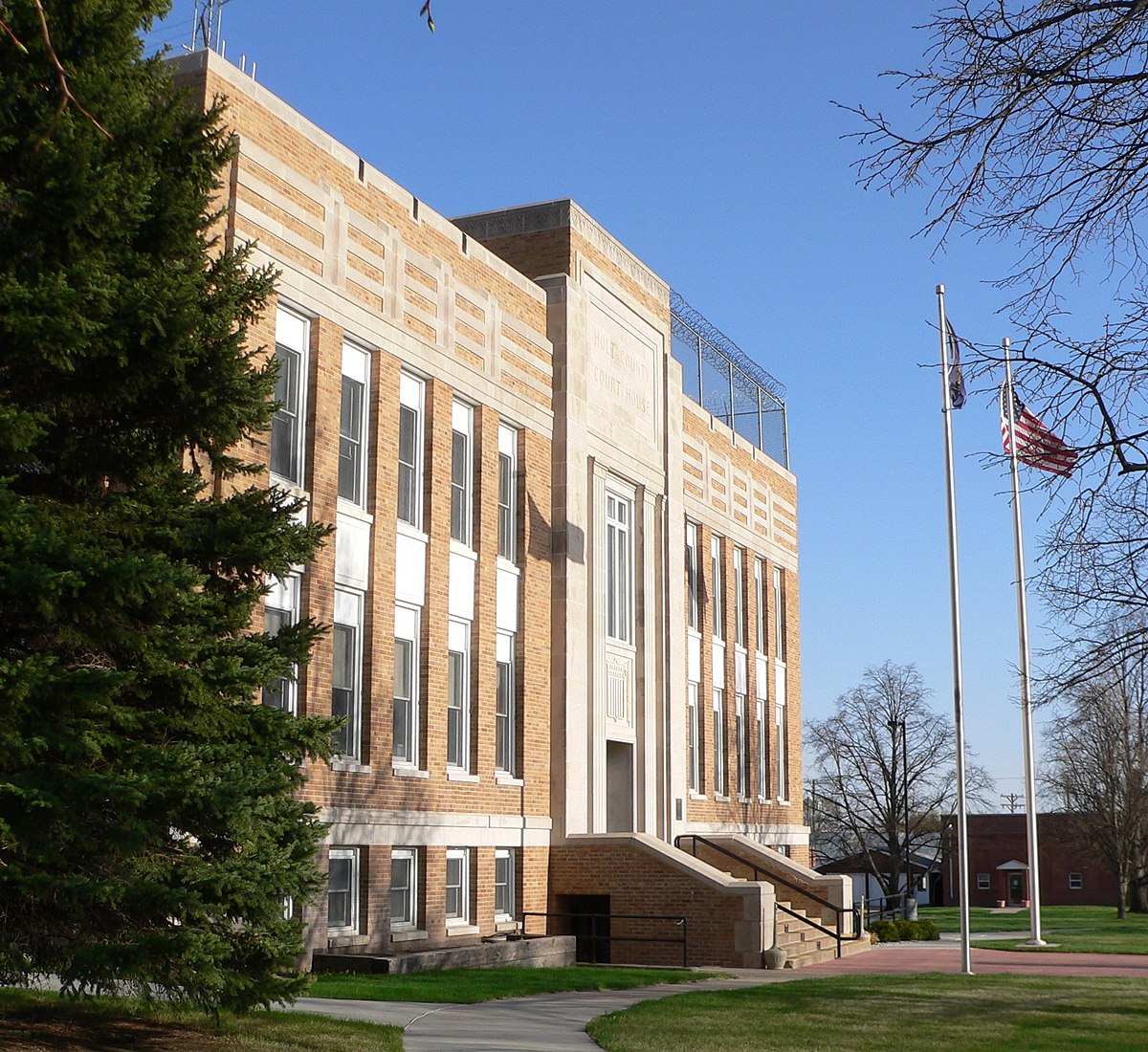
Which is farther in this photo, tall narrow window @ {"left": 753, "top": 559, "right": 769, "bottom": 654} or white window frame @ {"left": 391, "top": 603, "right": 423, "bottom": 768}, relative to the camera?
tall narrow window @ {"left": 753, "top": 559, "right": 769, "bottom": 654}

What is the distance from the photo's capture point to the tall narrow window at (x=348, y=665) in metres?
21.4

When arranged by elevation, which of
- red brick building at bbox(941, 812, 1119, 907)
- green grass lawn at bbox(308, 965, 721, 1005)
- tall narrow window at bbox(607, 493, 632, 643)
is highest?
tall narrow window at bbox(607, 493, 632, 643)

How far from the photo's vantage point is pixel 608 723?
2923 centimetres

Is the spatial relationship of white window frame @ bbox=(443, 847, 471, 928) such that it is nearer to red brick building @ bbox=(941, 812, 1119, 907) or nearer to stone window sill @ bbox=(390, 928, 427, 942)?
stone window sill @ bbox=(390, 928, 427, 942)

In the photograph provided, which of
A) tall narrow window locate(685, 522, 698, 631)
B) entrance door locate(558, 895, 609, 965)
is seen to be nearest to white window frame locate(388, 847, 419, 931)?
entrance door locate(558, 895, 609, 965)

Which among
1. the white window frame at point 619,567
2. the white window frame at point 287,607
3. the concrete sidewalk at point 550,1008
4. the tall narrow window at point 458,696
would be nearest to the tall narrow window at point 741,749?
the white window frame at point 619,567

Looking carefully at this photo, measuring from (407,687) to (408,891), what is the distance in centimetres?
327

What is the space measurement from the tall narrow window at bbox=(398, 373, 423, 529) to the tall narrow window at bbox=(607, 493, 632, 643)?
725 cm

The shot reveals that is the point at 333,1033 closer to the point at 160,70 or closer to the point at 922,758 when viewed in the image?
the point at 160,70

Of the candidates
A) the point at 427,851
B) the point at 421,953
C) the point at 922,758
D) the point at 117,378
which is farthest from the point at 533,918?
the point at 922,758

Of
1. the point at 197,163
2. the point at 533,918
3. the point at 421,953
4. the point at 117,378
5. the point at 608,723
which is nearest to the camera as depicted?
the point at 117,378

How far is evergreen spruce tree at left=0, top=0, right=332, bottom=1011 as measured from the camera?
1048 cm

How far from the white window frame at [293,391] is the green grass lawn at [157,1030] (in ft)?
28.6

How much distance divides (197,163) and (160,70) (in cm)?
126
